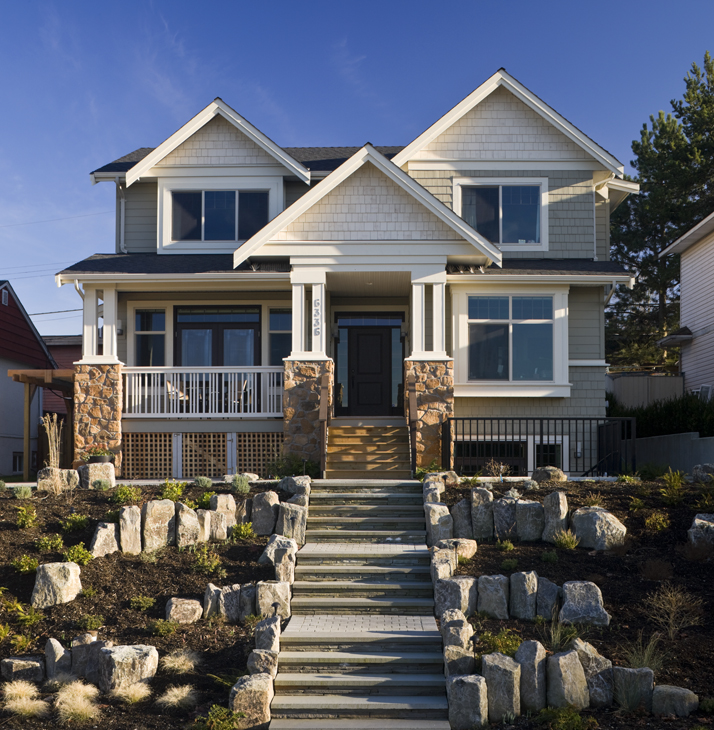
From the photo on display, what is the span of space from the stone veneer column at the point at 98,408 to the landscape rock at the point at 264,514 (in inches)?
202

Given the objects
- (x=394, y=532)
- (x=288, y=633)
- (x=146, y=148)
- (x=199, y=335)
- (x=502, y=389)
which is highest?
(x=146, y=148)

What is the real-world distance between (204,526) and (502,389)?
23.9 ft

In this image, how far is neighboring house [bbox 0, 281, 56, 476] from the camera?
21.1m

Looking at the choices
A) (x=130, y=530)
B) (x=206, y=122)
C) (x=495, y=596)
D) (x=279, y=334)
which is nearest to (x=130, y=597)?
(x=130, y=530)

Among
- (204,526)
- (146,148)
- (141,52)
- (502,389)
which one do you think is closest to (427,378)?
(502,389)

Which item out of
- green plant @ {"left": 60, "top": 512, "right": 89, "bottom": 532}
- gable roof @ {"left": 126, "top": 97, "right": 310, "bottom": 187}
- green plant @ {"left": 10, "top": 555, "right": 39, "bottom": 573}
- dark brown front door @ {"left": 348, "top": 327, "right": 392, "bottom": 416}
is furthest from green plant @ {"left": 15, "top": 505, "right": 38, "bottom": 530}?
gable roof @ {"left": 126, "top": 97, "right": 310, "bottom": 187}

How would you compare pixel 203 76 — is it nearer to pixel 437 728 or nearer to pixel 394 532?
pixel 394 532

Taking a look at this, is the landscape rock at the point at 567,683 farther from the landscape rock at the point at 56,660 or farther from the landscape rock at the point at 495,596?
the landscape rock at the point at 56,660

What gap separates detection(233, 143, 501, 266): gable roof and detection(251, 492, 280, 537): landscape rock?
4.95 meters

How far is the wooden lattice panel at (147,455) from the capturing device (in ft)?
47.2

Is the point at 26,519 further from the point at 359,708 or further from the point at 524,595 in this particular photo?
the point at 524,595

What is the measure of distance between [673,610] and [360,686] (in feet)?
10.7

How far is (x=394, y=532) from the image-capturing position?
32.8 feet

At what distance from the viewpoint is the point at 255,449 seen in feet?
47.1
